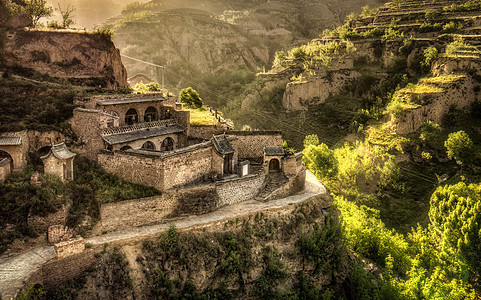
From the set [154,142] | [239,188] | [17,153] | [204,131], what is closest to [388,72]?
[204,131]

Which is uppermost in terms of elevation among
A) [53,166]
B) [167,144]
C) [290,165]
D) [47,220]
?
[53,166]

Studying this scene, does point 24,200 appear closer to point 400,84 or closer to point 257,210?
point 257,210

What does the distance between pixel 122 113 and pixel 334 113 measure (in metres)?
23.6

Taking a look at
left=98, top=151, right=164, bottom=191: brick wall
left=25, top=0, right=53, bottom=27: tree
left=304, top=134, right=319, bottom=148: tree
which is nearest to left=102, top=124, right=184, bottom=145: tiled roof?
left=98, top=151, right=164, bottom=191: brick wall

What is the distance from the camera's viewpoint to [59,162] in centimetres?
1778

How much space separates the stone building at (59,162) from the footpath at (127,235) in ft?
11.7

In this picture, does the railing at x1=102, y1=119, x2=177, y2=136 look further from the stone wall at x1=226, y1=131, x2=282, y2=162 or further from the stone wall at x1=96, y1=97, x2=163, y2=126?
the stone wall at x1=226, y1=131, x2=282, y2=162

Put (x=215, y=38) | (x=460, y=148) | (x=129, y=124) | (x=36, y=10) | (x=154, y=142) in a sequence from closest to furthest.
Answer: (x=154, y=142) → (x=129, y=124) → (x=460, y=148) → (x=36, y=10) → (x=215, y=38)

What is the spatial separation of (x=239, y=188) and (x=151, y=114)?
914cm

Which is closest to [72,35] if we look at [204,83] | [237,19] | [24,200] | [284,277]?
[24,200]

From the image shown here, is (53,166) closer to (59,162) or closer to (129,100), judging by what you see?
(59,162)

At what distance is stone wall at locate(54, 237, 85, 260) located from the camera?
1488cm

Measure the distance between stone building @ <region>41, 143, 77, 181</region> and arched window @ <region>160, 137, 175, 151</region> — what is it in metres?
7.38

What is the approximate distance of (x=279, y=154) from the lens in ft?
79.4
